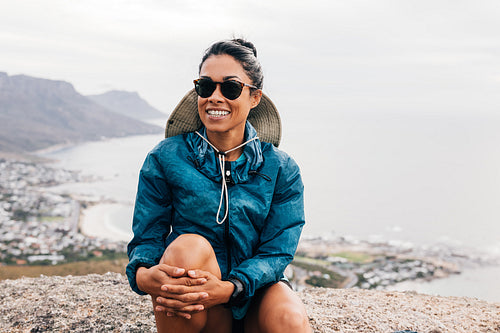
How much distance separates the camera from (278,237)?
244cm

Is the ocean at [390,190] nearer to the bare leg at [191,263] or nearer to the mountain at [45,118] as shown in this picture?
the mountain at [45,118]

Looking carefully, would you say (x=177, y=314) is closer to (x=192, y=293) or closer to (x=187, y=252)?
(x=192, y=293)

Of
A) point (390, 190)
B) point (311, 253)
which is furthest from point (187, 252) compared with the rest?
point (390, 190)

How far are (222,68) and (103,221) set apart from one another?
57.2 m

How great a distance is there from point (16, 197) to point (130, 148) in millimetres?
77596

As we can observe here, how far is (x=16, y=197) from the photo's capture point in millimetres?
69938

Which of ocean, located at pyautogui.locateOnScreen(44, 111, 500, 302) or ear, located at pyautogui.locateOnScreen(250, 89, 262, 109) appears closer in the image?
ear, located at pyautogui.locateOnScreen(250, 89, 262, 109)

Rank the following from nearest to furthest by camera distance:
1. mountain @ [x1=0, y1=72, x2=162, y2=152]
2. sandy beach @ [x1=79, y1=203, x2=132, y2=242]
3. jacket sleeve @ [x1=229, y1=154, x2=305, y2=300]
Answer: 1. jacket sleeve @ [x1=229, y1=154, x2=305, y2=300]
2. sandy beach @ [x1=79, y1=203, x2=132, y2=242]
3. mountain @ [x1=0, y1=72, x2=162, y2=152]

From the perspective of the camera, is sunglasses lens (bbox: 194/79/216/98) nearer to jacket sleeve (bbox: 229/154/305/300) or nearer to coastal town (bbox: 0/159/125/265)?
jacket sleeve (bbox: 229/154/305/300)

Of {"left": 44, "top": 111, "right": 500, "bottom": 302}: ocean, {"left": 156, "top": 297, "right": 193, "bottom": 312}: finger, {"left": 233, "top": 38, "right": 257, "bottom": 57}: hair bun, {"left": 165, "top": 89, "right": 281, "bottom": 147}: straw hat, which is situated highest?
{"left": 233, "top": 38, "right": 257, "bottom": 57}: hair bun

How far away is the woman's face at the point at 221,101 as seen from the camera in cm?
245

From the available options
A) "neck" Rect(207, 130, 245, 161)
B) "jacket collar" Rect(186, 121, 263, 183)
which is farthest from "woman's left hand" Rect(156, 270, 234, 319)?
"neck" Rect(207, 130, 245, 161)

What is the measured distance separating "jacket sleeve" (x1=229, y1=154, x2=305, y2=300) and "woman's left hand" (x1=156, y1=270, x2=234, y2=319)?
0.15 metres

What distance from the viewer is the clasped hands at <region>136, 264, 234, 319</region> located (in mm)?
2002
